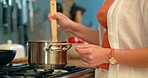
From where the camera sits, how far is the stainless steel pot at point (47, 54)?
3.70ft

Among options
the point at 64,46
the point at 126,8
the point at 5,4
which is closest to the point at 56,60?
the point at 64,46

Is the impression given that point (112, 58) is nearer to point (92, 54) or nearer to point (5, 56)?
point (92, 54)

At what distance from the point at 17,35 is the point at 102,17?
1.29 metres

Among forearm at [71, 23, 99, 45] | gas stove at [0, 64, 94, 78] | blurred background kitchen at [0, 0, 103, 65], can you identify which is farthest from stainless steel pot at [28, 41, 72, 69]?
blurred background kitchen at [0, 0, 103, 65]

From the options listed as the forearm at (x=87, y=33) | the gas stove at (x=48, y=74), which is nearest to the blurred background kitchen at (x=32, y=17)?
the forearm at (x=87, y=33)

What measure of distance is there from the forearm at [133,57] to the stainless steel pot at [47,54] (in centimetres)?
23

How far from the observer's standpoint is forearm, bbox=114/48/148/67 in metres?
1.00

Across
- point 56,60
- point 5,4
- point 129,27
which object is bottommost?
point 56,60

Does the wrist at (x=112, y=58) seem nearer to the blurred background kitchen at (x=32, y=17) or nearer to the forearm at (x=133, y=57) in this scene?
the forearm at (x=133, y=57)

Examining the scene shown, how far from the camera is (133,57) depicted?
39.5 inches

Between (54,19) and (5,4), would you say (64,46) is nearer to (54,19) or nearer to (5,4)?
(54,19)

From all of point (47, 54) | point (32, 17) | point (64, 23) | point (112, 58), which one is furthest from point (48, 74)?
point (32, 17)

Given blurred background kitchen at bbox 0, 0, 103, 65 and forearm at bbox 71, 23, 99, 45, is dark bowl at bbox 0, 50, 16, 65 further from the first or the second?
blurred background kitchen at bbox 0, 0, 103, 65

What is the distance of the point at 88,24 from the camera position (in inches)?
105
